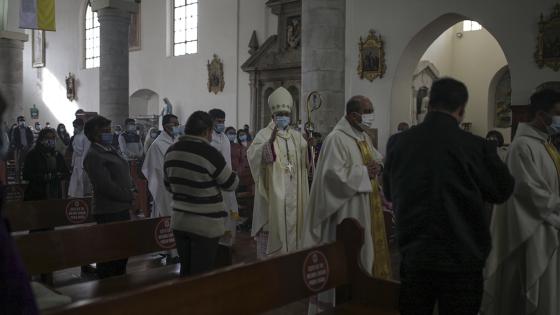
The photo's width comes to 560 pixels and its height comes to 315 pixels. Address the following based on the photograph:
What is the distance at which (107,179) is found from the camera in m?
4.51

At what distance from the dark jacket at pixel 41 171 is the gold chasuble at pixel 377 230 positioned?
424cm

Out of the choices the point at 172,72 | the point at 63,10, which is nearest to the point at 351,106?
the point at 172,72

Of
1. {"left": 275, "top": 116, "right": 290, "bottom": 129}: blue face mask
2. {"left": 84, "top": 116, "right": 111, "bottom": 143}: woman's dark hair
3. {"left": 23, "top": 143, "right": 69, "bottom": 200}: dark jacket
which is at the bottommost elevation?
{"left": 23, "top": 143, "right": 69, "bottom": 200}: dark jacket

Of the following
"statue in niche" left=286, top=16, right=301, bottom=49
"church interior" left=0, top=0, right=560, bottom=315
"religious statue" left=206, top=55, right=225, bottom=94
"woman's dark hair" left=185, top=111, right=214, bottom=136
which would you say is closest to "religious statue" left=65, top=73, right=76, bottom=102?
→ "church interior" left=0, top=0, right=560, bottom=315

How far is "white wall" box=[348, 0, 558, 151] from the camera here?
35.2 ft

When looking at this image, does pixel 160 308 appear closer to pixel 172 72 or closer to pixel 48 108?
pixel 172 72

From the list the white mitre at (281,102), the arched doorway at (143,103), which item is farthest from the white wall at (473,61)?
the white mitre at (281,102)

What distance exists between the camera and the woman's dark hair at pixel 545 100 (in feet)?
11.1

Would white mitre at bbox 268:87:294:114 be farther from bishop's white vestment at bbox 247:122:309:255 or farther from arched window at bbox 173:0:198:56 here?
arched window at bbox 173:0:198:56

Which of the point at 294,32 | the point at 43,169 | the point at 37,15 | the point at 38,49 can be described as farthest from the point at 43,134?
the point at 38,49

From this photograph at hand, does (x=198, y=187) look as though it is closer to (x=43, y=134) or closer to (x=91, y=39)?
(x=43, y=134)

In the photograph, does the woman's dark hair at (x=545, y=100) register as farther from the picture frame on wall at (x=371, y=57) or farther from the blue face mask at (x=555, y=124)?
the picture frame on wall at (x=371, y=57)

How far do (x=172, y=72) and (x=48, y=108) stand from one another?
820 cm

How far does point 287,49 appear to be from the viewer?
15.5m
